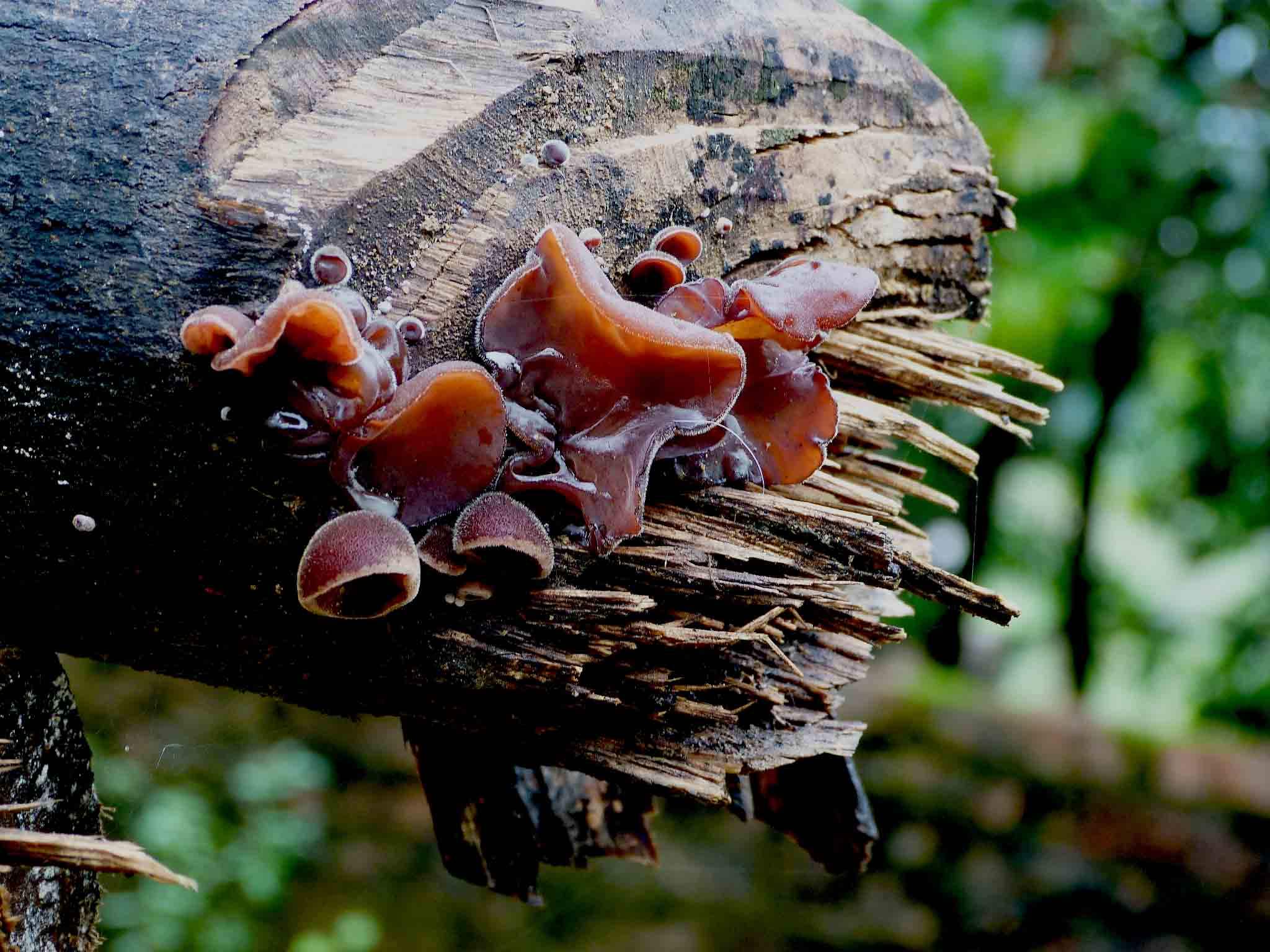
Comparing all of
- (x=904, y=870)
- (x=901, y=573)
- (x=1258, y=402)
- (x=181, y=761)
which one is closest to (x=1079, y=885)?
(x=904, y=870)

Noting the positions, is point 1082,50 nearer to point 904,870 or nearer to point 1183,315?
point 1183,315

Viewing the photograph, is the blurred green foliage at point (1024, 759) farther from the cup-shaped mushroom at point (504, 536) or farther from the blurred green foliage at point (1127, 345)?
the cup-shaped mushroom at point (504, 536)

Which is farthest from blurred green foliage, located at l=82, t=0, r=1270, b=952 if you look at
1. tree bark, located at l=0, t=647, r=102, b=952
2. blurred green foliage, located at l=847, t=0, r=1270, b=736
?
tree bark, located at l=0, t=647, r=102, b=952

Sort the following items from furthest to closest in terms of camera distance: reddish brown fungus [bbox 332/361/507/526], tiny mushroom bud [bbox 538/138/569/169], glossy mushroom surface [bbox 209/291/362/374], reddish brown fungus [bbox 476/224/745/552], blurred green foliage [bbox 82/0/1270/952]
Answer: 1. blurred green foliage [bbox 82/0/1270/952]
2. tiny mushroom bud [bbox 538/138/569/169]
3. reddish brown fungus [bbox 476/224/745/552]
4. reddish brown fungus [bbox 332/361/507/526]
5. glossy mushroom surface [bbox 209/291/362/374]

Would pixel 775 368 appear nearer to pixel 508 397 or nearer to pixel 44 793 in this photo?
pixel 508 397

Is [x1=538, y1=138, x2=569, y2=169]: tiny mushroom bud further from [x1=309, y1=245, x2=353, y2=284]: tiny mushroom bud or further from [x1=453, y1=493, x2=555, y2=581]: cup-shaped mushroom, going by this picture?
[x1=453, y1=493, x2=555, y2=581]: cup-shaped mushroom

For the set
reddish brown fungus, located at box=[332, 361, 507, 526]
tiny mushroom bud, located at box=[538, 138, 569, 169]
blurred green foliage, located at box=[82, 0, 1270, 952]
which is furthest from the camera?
blurred green foliage, located at box=[82, 0, 1270, 952]

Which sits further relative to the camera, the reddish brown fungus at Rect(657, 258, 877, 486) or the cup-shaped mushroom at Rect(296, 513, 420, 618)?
the reddish brown fungus at Rect(657, 258, 877, 486)

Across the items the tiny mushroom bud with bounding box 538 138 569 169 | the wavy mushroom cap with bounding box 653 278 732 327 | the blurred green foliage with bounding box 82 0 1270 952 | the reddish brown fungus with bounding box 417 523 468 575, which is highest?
the tiny mushroom bud with bounding box 538 138 569 169
